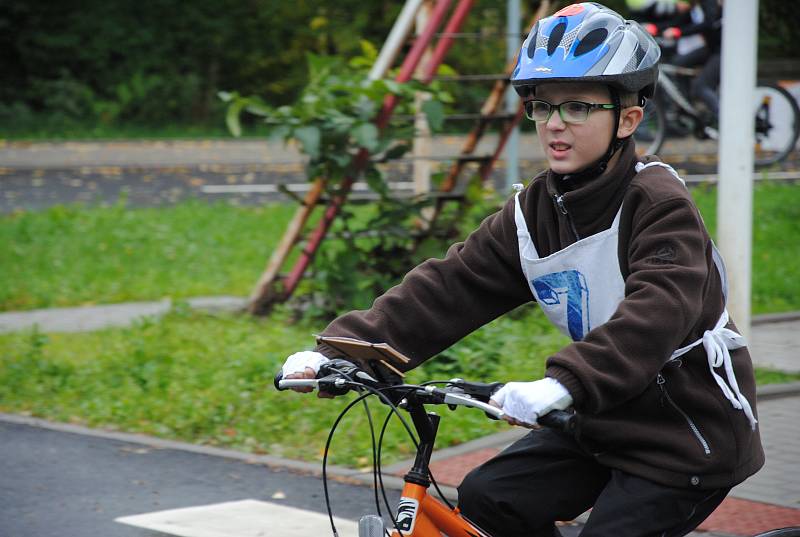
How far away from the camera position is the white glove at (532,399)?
8.06 ft

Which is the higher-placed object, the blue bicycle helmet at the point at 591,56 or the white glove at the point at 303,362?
the blue bicycle helmet at the point at 591,56

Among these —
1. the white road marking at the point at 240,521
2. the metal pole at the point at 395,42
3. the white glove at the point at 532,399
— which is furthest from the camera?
the metal pole at the point at 395,42

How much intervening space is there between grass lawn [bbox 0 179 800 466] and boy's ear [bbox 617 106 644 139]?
301cm

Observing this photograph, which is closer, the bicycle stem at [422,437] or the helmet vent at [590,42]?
the bicycle stem at [422,437]

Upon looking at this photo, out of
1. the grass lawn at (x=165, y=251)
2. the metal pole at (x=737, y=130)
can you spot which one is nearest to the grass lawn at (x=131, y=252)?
the grass lawn at (x=165, y=251)

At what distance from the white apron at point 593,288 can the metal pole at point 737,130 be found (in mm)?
3704

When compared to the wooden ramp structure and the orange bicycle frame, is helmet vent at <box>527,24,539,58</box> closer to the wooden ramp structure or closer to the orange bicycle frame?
the orange bicycle frame

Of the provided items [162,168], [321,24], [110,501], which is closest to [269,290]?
[110,501]

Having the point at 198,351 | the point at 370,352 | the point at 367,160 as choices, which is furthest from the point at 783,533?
the point at 367,160

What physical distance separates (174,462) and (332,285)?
2499 mm

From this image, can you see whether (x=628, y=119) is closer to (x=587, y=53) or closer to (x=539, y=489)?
(x=587, y=53)

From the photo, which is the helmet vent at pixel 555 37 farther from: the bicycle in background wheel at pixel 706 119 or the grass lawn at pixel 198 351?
the bicycle in background wheel at pixel 706 119

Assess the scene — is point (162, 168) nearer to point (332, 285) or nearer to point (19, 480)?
point (332, 285)

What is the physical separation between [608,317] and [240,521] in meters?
2.38
